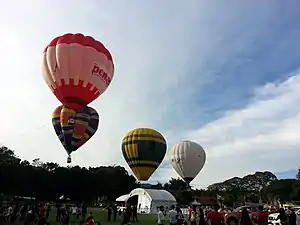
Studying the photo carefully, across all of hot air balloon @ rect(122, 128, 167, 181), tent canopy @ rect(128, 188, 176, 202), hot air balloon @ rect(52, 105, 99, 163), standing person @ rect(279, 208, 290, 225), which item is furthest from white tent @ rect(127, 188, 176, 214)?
standing person @ rect(279, 208, 290, 225)

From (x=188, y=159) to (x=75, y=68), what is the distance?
2767cm

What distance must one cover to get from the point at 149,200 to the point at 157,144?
11.5 m

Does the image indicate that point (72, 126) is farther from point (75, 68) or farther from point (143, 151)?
point (143, 151)

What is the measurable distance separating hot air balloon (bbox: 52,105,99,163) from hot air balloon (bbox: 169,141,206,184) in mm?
17150

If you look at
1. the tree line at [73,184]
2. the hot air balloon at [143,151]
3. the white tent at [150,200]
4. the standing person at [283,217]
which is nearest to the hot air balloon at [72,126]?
the hot air balloon at [143,151]

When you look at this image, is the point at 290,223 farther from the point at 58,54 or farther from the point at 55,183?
the point at 55,183

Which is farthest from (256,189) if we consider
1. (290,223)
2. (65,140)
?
(290,223)

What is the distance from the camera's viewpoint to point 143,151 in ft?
139

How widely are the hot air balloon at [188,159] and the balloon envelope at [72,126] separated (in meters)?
17.1

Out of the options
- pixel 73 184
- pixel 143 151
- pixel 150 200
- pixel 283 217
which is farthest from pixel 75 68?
pixel 73 184

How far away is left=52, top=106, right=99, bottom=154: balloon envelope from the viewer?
30453 mm

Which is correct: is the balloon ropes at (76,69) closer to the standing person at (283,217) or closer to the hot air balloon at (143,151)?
the standing person at (283,217)

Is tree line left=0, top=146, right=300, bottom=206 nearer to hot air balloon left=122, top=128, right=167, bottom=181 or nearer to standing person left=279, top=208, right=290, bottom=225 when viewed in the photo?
hot air balloon left=122, top=128, right=167, bottom=181

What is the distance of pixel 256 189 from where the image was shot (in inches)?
5576
